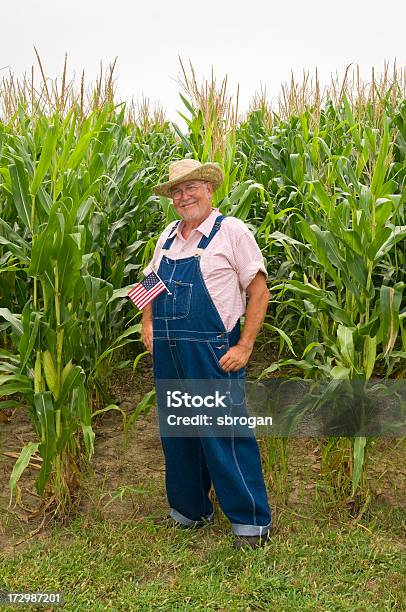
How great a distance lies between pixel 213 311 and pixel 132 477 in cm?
170

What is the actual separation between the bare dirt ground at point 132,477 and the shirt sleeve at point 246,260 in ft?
4.69

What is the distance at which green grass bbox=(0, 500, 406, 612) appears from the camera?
3.51 meters

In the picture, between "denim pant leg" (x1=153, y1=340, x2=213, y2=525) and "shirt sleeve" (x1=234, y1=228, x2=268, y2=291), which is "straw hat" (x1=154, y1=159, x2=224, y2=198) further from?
"denim pant leg" (x1=153, y1=340, x2=213, y2=525)

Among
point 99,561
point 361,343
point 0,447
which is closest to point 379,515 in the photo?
point 361,343

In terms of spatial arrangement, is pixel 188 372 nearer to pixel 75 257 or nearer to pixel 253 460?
pixel 253 460

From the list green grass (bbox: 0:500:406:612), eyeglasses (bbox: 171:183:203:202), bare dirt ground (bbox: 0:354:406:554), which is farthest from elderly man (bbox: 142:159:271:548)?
bare dirt ground (bbox: 0:354:406:554)

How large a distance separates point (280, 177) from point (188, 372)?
3408mm

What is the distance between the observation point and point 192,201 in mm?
3717

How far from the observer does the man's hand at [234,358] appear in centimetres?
366

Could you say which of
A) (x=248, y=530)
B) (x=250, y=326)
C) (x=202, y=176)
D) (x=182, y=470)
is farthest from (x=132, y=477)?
(x=202, y=176)

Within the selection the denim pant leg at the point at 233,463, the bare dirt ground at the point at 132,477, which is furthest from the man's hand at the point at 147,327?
the bare dirt ground at the point at 132,477

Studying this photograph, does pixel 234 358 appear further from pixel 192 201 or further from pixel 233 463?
pixel 192 201

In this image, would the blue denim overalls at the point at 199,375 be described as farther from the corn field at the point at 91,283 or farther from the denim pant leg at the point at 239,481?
the corn field at the point at 91,283

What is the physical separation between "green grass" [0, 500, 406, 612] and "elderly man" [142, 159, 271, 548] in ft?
0.72
